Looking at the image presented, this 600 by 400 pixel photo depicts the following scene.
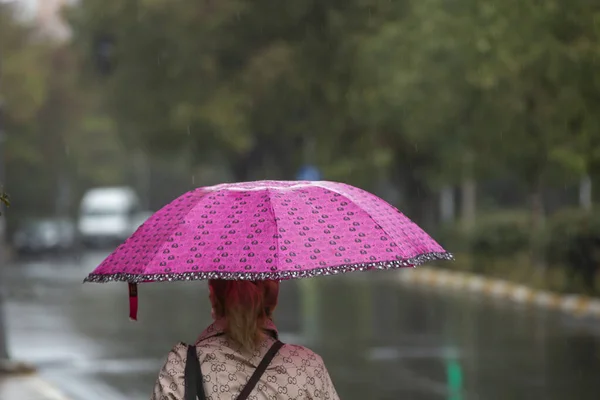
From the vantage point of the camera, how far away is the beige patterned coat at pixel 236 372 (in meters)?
4.18

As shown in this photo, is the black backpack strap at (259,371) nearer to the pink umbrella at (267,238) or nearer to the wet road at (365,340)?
the pink umbrella at (267,238)

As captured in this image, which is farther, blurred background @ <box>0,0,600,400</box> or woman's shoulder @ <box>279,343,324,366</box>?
blurred background @ <box>0,0,600,400</box>

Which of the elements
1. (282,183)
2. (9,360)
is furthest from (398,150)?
(282,183)

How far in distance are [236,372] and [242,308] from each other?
8.3 inches

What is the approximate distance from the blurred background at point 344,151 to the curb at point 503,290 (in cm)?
45

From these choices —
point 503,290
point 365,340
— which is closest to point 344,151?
point 503,290

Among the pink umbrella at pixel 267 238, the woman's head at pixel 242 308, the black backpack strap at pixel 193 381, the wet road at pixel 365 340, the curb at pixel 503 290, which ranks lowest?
the wet road at pixel 365 340

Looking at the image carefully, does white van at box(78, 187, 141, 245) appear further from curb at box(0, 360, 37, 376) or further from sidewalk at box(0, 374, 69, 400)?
sidewalk at box(0, 374, 69, 400)

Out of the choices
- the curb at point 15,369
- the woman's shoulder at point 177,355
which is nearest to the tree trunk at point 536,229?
the curb at point 15,369

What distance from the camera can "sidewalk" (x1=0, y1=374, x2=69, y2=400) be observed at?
40.2 feet

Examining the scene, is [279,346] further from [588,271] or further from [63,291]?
[63,291]

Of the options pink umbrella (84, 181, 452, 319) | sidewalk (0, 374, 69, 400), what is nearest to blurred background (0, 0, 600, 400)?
sidewalk (0, 374, 69, 400)

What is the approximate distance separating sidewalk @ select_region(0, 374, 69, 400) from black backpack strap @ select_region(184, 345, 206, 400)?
823 centimetres

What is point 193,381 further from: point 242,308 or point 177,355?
point 242,308
